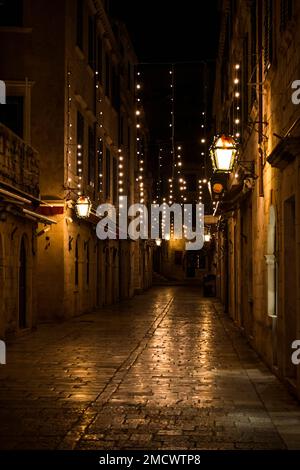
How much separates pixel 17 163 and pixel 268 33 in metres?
7.68

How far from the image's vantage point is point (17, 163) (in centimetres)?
1788

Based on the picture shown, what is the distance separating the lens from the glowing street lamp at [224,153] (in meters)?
15.2

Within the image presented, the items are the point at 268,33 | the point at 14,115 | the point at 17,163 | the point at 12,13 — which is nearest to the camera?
the point at 268,33

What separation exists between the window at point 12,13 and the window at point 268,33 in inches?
453

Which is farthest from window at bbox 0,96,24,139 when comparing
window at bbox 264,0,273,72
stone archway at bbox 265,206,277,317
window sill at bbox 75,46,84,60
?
stone archway at bbox 265,206,277,317

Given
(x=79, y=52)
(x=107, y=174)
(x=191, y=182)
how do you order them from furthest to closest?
1. (x=191, y=182)
2. (x=107, y=174)
3. (x=79, y=52)

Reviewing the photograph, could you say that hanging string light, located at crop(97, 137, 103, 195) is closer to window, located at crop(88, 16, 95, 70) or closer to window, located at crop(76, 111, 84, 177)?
window, located at crop(88, 16, 95, 70)

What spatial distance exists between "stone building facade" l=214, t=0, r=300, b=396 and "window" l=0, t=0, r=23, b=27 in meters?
7.43

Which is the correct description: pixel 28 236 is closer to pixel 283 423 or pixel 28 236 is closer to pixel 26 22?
pixel 26 22

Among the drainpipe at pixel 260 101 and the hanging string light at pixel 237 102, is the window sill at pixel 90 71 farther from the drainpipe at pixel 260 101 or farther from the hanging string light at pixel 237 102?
the drainpipe at pixel 260 101

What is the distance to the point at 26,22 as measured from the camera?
2267 centimetres

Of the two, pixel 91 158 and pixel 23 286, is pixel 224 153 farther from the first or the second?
pixel 91 158

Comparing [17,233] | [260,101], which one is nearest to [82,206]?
[17,233]

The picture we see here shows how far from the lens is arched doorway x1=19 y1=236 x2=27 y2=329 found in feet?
62.0
